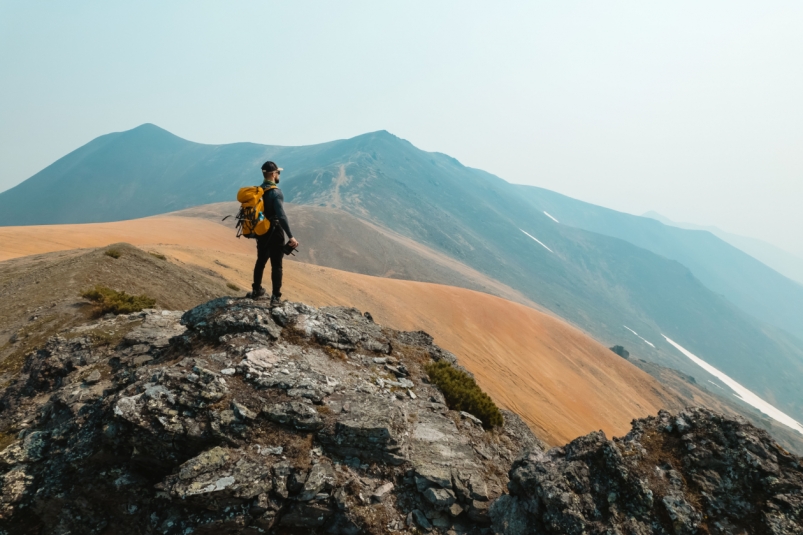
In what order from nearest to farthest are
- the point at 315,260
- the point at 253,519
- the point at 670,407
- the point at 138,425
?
the point at 253,519 → the point at 138,425 → the point at 670,407 → the point at 315,260

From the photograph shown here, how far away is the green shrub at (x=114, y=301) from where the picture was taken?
10242mm

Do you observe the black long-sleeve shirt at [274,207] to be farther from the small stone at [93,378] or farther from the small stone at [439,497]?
the small stone at [439,497]

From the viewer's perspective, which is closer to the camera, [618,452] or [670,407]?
[618,452]

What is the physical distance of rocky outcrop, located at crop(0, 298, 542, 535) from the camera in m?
→ 4.81

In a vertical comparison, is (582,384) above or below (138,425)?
below

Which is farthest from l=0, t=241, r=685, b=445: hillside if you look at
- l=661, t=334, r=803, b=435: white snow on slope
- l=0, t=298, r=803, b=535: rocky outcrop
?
l=661, t=334, r=803, b=435: white snow on slope

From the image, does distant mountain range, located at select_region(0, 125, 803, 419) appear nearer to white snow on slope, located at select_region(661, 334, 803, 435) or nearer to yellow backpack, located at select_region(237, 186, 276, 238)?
white snow on slope, located at select_region(661, 334, 803, 435)

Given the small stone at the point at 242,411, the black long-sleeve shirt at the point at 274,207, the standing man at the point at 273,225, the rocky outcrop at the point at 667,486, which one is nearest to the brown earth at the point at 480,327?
the standing man at the point at 273,225

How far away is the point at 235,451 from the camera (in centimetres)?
505

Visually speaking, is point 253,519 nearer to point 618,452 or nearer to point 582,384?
point 618,452

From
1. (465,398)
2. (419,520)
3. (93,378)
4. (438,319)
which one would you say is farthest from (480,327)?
(93,378)

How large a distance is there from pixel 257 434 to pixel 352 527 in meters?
1.71

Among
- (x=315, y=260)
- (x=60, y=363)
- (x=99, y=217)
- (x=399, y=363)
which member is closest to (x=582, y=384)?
(x=399, y=363)

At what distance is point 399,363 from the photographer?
27.5 ft
